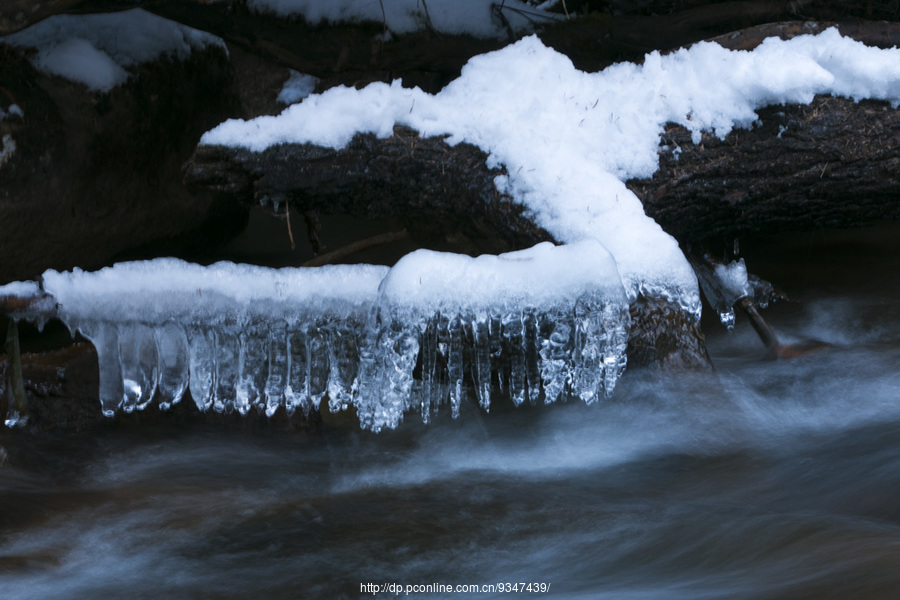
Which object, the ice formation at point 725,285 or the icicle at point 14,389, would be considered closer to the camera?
the icicle at point 14,389

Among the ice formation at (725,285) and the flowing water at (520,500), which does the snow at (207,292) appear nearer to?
the flowing water at (520,500)

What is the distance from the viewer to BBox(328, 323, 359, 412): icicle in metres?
2.78

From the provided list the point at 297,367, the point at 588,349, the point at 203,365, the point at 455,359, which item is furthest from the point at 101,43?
the point at 588,349

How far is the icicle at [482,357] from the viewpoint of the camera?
2.56 metres

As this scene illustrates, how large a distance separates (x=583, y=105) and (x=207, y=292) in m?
1.65

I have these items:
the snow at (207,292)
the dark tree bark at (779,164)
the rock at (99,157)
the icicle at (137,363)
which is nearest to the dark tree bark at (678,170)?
the dark tree bark at (779,164)

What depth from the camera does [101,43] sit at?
4.44 m

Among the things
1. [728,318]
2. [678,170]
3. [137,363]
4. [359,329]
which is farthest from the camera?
[728,318]

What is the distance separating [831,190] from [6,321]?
396 cm

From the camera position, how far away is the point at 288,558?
239 cm

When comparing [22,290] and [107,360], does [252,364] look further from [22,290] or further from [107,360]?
[22,290]

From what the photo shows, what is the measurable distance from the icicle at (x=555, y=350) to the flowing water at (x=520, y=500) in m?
0.35

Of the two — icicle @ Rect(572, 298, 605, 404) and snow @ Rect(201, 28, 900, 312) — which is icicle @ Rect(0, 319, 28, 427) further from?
icicle @ Rect(572, 298, 605, 404)

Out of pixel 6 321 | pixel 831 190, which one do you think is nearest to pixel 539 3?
pixel 831 190
